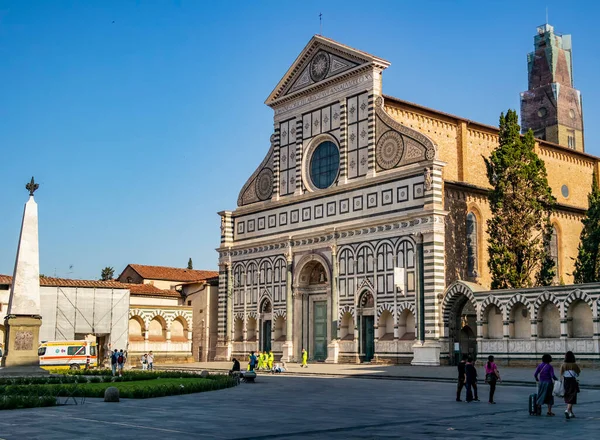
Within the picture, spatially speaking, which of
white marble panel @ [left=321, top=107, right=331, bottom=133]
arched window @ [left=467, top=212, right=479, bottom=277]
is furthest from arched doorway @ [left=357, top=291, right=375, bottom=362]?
white marble panel @ [left=321, top=107, right=331, bottom=133]

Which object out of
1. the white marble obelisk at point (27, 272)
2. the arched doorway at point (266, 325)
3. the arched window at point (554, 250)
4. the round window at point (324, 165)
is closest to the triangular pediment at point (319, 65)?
the round window at point (324, 165)

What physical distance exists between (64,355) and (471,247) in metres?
22.4

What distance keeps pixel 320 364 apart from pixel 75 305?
17.1 m

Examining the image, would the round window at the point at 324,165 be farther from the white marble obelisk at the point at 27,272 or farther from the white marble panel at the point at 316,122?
the white marble obelisk at the point at 27,272

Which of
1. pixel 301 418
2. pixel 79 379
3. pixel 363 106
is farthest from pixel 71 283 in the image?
pixel 301 418

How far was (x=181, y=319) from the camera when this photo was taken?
53562mm

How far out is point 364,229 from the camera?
4147cm

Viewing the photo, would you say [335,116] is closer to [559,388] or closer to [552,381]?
[559,388]

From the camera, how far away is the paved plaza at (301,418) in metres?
12.4

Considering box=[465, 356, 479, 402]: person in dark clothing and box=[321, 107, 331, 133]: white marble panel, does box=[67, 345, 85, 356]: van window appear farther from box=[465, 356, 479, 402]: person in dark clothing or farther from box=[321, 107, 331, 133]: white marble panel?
box=[465, 356, 479, 402]: person in dark clothing

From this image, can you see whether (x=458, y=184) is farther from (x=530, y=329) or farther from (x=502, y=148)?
(x=530, y=329)

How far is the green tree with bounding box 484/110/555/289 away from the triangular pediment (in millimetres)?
8822

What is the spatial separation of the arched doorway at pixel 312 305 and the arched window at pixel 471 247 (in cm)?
848

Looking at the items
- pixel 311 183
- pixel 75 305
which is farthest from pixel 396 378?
pixel 75 305
